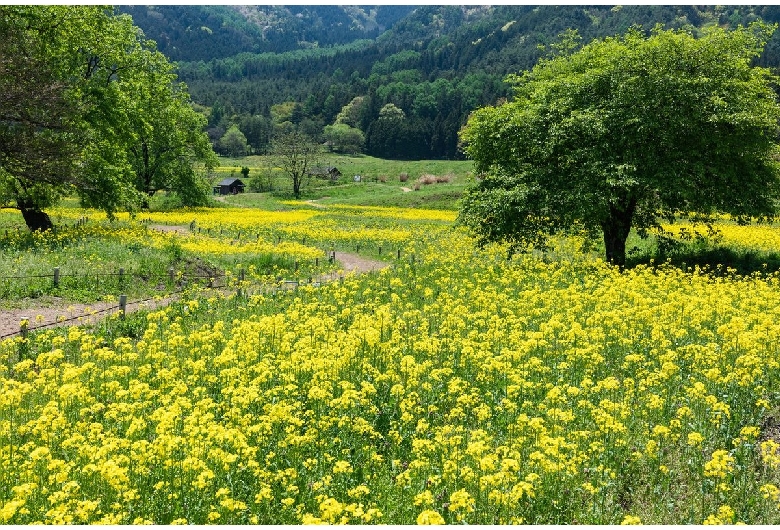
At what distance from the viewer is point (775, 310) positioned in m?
14.3

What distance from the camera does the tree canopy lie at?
25.4 meters

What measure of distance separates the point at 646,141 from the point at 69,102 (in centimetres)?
2740

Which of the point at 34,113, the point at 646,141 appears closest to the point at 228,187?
the point at 34,113

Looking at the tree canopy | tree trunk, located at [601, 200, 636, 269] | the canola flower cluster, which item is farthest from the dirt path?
tree trunk, located at [601, 200, 636, 269]

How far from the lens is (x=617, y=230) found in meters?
27.0

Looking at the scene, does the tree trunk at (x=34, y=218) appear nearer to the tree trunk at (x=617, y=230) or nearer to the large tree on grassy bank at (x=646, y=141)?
the large tree on grassy bank at (x=646, y=141)

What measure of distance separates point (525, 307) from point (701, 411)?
6.85 m

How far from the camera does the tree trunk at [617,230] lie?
25981 mm

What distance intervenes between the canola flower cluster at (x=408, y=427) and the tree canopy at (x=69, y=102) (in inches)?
589

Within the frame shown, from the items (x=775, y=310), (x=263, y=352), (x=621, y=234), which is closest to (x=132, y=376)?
(x=263, y=352)

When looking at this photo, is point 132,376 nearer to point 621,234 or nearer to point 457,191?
point 621,234

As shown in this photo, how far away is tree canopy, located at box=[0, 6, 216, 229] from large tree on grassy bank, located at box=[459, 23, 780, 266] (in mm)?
20521

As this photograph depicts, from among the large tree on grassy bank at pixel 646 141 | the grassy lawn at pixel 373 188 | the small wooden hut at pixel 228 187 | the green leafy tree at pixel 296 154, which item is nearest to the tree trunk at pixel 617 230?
the large tree on grassy bank at pixel 646 141

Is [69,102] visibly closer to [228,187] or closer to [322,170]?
[228,187]
